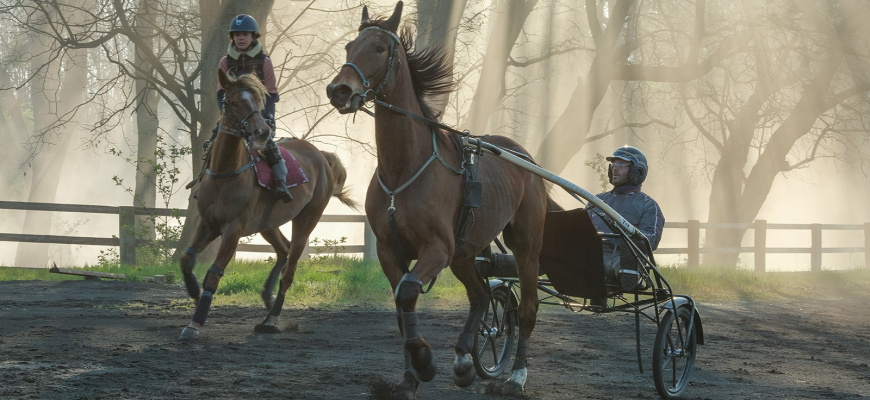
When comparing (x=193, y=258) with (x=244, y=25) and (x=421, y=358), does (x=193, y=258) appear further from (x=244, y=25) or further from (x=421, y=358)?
(x=421, y=358)

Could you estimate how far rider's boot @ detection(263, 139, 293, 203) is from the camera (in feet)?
27.9

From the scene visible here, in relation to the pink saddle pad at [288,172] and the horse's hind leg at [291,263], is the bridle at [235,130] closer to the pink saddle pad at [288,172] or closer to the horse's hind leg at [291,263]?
the pink saddle pad at [288,172]

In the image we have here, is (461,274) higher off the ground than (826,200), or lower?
lower

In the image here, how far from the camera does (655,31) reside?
1973 cm

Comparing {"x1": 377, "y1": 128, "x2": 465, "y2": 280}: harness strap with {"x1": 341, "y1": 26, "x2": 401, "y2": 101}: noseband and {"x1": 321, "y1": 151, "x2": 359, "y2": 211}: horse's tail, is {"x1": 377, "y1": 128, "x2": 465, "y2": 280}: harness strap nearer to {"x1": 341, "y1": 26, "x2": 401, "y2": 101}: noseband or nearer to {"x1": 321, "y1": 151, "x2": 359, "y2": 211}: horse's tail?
{"x1": 341, "y1": 26, "x2": 401, "y2": 101}: noseband

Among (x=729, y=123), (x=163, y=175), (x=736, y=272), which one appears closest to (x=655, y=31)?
(x=729, y=123)

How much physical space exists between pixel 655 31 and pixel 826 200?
2925 centimetres

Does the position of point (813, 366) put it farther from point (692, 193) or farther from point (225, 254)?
point (692, 193)

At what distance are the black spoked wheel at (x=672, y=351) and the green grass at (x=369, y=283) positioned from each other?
5245 mm

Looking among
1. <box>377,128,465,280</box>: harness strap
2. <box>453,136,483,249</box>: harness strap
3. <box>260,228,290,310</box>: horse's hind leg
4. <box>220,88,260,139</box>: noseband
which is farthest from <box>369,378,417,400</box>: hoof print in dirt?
<box>260,228,290,310</box>: horse's hind leg

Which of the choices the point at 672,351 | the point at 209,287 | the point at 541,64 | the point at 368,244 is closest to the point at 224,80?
the point at 209,287

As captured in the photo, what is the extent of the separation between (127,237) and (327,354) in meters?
9.19

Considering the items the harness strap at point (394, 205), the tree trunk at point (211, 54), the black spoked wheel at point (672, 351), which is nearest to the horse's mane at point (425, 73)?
the harness strap at point (394, 205)

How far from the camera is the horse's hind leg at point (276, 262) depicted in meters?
9.13
